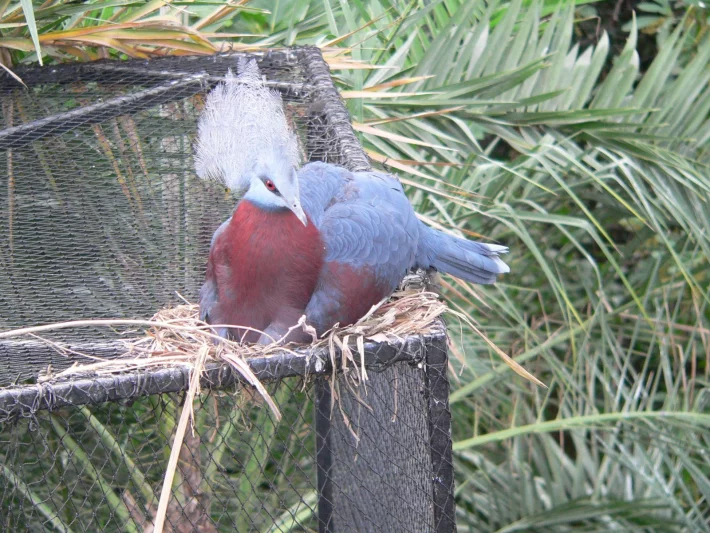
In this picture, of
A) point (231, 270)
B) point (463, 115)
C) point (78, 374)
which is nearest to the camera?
point (78, 374)

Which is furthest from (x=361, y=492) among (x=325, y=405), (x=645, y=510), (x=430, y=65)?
(x=430, y=65)

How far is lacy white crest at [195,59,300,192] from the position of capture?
1.36m

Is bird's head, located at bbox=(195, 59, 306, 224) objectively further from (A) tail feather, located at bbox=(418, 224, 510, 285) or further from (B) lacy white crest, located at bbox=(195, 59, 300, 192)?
(A) tail feather, located at bbox=(418, 224, 510, 285)

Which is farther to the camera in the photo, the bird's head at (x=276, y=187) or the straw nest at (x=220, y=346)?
the bird's head at (x=276, y=187)

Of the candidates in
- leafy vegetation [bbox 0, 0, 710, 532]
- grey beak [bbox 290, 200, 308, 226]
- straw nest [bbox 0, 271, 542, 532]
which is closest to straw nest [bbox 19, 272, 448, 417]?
straw nest [bbox 0, 271, 542, 532]

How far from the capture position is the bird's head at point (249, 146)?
1.35m

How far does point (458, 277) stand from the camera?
5.87ft

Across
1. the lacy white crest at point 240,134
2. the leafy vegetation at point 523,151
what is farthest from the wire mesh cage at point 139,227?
the lacy white crest at point 240,134

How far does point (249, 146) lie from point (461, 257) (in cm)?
58

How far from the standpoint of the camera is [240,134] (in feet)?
4.48

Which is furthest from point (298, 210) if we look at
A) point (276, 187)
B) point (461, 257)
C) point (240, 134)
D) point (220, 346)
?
point (461, 257)

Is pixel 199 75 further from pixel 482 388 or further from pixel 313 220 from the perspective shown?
pixel 482 388

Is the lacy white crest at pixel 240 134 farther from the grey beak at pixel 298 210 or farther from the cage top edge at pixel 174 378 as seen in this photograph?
the cage top edge at pixel 174 378

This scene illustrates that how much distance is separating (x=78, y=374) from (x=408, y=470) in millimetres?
637
